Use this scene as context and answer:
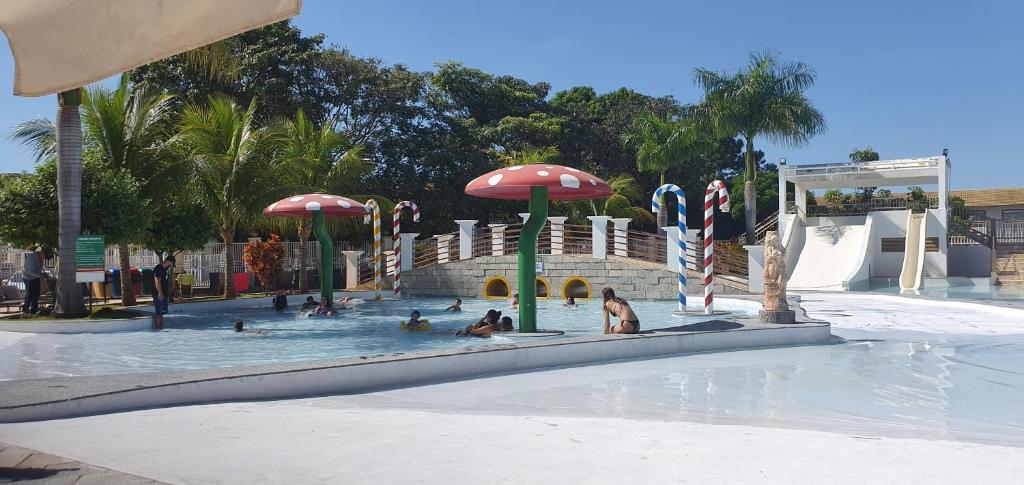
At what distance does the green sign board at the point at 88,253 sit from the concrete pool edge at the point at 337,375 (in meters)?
7.85

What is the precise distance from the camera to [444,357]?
8.73 m

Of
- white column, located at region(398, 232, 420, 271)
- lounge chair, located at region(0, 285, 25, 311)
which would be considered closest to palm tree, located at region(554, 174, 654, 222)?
white column, located at region(398, 232, 420, 271)

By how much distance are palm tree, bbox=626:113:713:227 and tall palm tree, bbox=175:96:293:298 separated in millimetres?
15971

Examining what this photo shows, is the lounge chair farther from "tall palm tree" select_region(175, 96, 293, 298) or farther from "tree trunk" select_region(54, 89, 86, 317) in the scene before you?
"tall palm tree" select_region(175, 96, 293, 298)

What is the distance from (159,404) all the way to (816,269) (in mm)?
27008

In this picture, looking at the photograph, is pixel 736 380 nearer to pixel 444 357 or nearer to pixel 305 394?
pixel 444 357

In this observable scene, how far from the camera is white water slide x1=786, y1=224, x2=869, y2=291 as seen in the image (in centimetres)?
2794

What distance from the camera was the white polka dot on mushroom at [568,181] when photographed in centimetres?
1166

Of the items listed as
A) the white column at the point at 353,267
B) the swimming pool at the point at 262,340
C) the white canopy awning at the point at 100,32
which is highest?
the white canopy awning at the point at 100,32

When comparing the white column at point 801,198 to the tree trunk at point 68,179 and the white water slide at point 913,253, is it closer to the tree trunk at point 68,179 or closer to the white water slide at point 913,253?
the white water slide at point 913,253

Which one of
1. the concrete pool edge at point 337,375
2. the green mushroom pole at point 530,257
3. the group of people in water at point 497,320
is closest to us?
the concrete pool edge at point 337,375

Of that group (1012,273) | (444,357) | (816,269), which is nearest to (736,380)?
(444,357)

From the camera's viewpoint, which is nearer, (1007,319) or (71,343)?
(71,343)

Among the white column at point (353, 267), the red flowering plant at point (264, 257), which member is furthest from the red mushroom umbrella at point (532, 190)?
the white column at point (353, 267)
